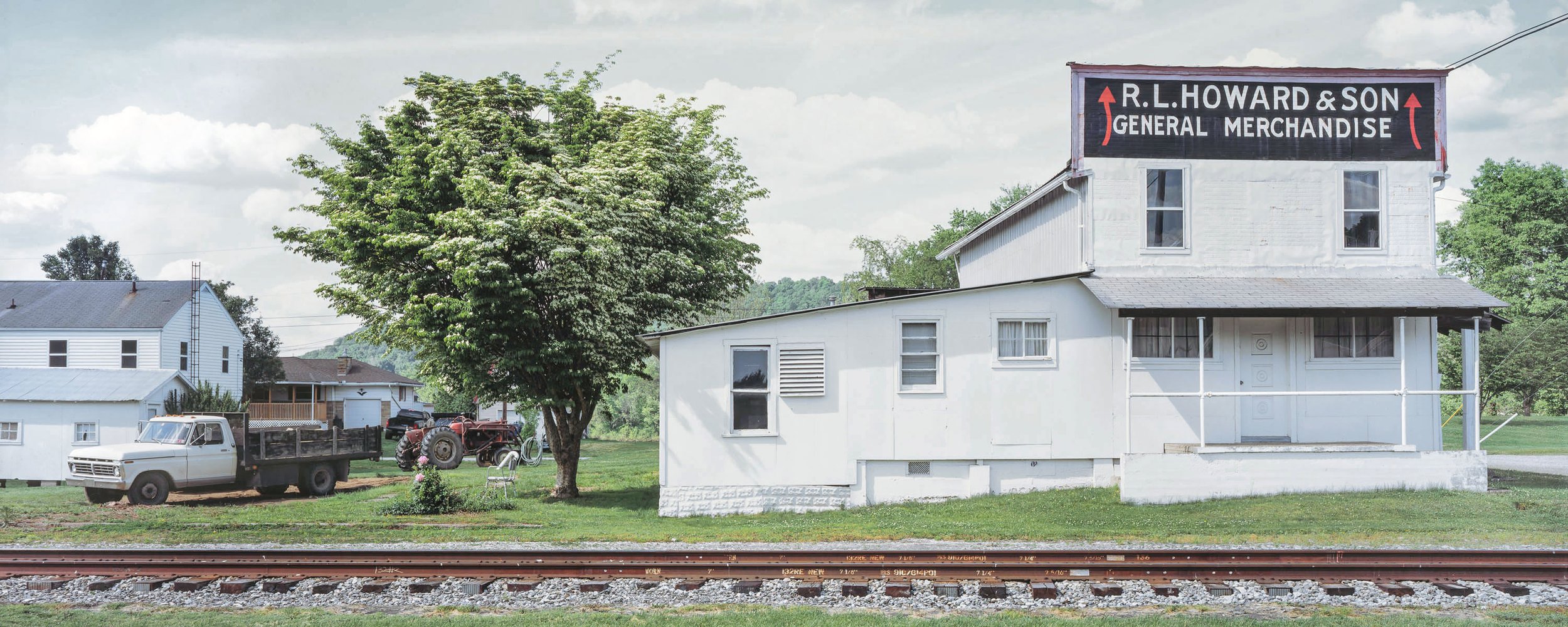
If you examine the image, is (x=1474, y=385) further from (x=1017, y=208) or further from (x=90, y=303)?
(x=90, y=303)

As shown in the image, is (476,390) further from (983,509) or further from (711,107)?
(983,509)

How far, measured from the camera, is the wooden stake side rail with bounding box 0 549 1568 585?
10500 mm

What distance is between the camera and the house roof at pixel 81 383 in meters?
29.7

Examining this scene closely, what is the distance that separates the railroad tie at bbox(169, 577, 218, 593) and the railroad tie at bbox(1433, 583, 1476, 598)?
1359 cm

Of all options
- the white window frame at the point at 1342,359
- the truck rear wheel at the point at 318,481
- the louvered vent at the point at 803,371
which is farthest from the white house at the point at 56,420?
the white window frame at the point at 1342,359

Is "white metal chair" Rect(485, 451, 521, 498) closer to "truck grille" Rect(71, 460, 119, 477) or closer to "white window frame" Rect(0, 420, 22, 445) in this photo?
"truck grille" Rect(71, 460, 119, 477)

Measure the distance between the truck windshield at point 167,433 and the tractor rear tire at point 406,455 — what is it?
9.76 metres

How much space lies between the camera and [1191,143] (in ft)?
60.6

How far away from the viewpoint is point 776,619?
29.5 feet

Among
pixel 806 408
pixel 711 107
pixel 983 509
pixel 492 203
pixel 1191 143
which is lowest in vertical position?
pixel 983 509

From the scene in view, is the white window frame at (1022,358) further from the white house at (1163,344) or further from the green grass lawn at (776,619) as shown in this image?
the green grass lawn at (776,619)

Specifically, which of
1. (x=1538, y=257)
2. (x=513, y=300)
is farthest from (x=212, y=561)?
(x=1538, y=257)

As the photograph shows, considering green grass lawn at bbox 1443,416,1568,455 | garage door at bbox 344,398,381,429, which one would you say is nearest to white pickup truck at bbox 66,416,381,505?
green grass lawn at bbox 1443,416,1568,455

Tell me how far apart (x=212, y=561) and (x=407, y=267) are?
8.91 metres
